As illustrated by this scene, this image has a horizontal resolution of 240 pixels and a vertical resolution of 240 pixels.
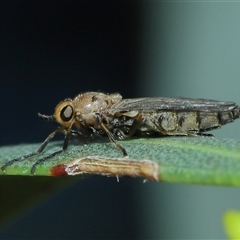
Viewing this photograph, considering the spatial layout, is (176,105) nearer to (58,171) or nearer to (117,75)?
(58,171)

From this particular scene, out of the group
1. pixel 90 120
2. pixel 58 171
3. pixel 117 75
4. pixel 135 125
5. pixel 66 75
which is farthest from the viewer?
pixel 117 75

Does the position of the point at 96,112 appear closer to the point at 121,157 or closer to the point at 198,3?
the point at 121,157

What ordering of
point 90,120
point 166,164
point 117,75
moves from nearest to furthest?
point 166,164 < point 90,120 < point 117,75

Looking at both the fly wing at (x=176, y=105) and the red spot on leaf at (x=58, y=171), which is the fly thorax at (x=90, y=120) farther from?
the red spot on leaf at (x=58, y=171)

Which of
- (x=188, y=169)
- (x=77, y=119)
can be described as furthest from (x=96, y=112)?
(x=188, y=169)

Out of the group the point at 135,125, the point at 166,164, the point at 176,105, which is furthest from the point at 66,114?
the point at 166,164

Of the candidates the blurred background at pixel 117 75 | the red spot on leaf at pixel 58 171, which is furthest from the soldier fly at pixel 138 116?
the blurred background at pixel 117 75
